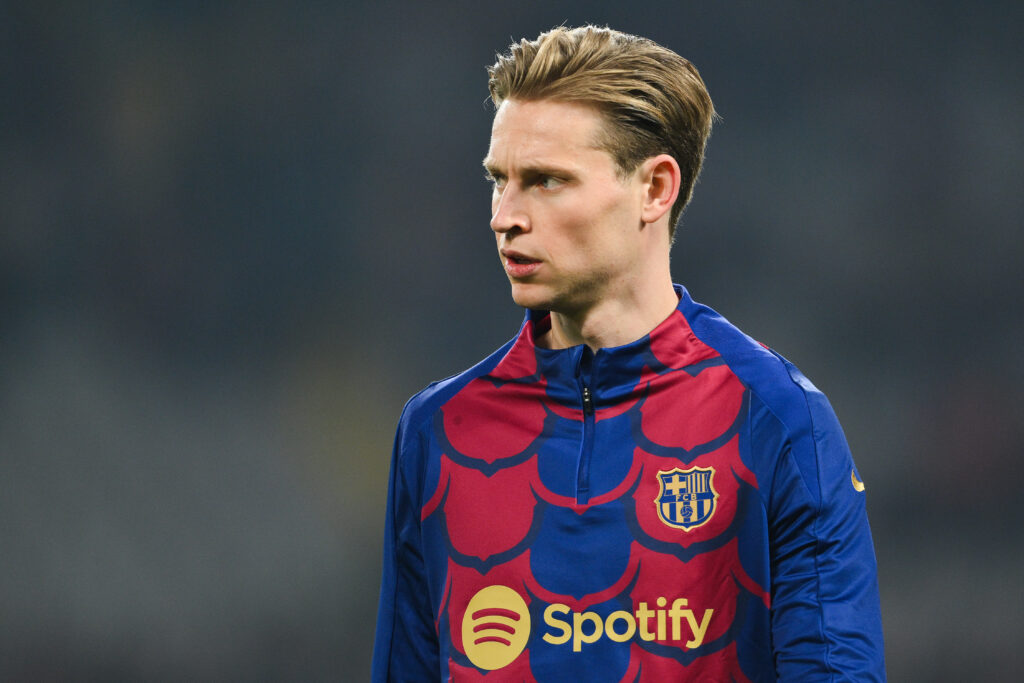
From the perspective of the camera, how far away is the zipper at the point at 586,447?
1800 mm

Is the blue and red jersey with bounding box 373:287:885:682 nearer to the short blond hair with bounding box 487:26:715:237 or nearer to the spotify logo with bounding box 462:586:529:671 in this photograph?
the spotify logo with bounding box 462:586:529:671

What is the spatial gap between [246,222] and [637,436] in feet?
10.9

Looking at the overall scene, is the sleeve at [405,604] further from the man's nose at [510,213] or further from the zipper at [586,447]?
the man's nose at [510,213]

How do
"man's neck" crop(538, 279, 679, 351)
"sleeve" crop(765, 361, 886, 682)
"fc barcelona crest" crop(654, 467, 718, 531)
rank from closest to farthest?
"sleeve" crop(765, 361, 886, 682) → "fc barcelona crest" crop(654, 467, 718, 531) → "man's neck" crop(538, 279, 679, 351)

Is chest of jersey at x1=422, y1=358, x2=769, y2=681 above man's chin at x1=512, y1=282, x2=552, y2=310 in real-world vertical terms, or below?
below

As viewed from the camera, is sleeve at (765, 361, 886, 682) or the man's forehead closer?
sleeve at (765, 361, 886, 682)

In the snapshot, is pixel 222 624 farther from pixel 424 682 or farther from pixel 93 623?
pixel 424 682

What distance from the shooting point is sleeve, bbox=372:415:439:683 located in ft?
6.36

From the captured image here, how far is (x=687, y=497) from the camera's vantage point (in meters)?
1.75

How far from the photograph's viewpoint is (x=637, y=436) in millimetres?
1819

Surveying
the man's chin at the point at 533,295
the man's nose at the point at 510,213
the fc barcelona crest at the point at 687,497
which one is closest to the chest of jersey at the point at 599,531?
the fc barcelona crest at the point at 687,497

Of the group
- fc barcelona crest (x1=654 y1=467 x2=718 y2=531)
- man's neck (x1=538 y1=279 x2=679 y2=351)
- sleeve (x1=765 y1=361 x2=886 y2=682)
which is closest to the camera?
sleeve (x1=765 y1=361 x2=886 y2=682)

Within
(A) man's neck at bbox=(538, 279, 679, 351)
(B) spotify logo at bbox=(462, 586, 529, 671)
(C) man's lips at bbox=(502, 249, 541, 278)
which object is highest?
(C) man's lips at bbox=(502, 249, 541, 278)

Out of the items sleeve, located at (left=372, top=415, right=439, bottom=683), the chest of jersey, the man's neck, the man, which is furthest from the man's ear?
sleeve, located at (left=372, top=415, right=439, bottom=683)
